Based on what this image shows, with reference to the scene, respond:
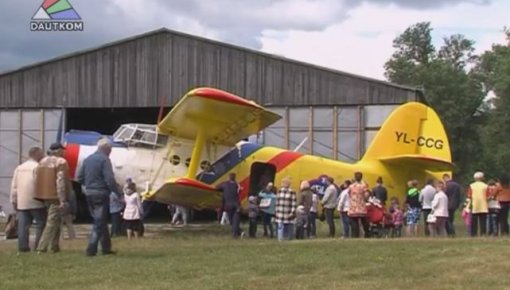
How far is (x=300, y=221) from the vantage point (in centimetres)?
1944

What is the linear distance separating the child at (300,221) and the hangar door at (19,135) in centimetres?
1645

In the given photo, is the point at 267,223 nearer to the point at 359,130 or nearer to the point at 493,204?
the point at 493,204

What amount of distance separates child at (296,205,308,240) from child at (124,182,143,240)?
11.9 feet

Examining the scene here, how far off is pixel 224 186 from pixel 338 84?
520 inches

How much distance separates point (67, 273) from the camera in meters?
10.9

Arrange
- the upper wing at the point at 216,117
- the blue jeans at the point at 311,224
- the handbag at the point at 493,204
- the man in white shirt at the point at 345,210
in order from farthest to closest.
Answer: the blue jeans at the point at 311,224
the handbag at the point at 493,204
the upper wing at the point at 216,117
the man in white shirt at the point at 345,210

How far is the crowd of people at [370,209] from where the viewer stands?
61.2ft

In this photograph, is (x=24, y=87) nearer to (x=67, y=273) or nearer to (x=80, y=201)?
(x=80, y=201)

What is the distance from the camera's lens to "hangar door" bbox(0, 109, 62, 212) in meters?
33.3

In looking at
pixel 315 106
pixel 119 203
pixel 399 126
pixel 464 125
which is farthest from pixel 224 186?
pixel 464 125

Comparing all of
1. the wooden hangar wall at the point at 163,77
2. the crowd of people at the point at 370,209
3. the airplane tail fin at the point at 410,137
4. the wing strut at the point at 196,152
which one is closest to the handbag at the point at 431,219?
the crowd of people at the point at 370,209

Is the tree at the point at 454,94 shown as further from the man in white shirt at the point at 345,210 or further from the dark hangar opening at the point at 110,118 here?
the man in white shirt at the point at 345,210

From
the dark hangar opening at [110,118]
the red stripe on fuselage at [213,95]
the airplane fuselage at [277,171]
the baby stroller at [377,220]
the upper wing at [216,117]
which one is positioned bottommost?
the baby stroller at [377,220]

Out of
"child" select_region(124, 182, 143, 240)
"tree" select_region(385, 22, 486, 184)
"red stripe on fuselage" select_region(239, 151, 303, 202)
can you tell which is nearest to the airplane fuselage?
"red stripe on fuselage" select_region(239, 151, 303, 202)
